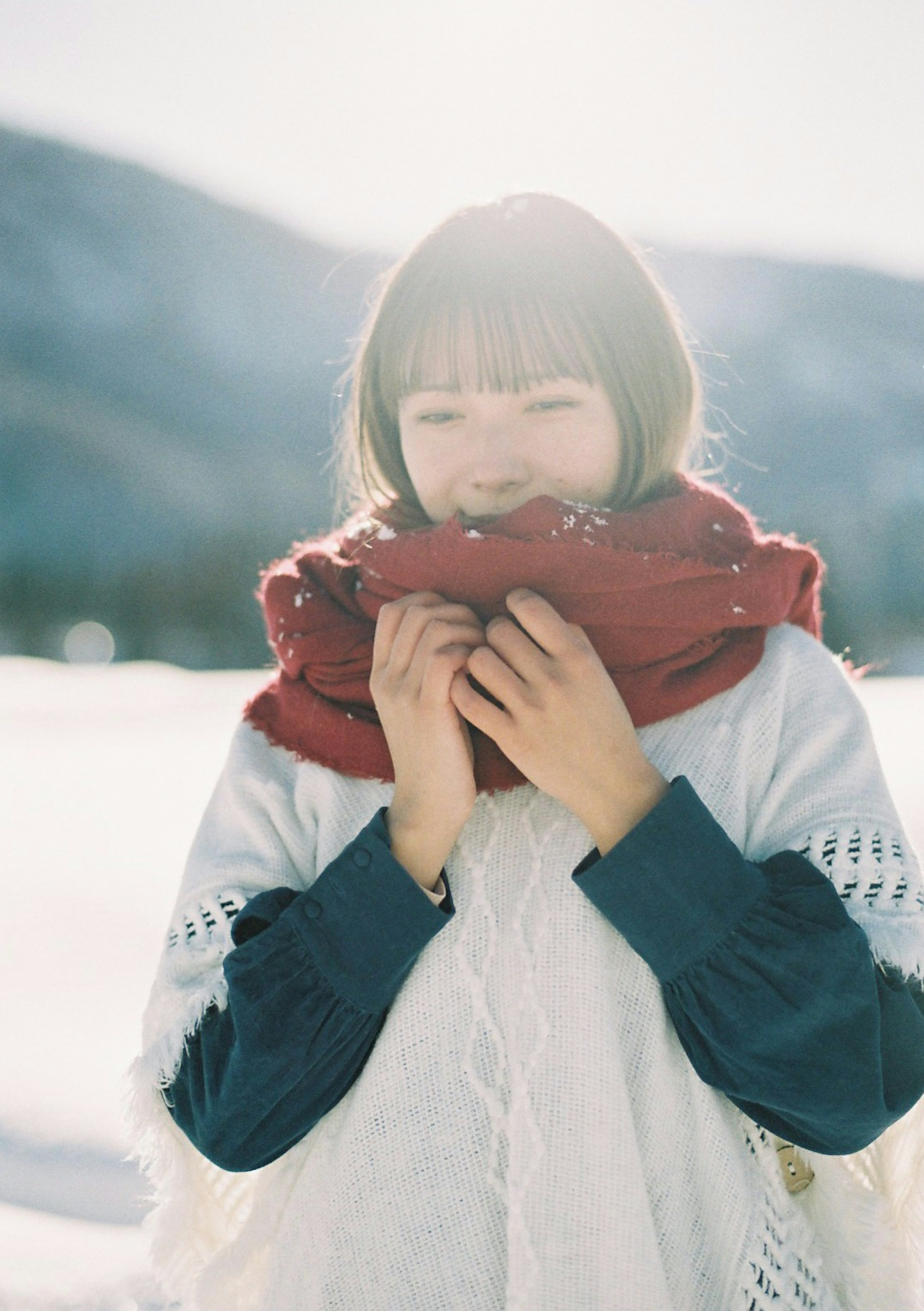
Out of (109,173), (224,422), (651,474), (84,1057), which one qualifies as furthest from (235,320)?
(651,474)

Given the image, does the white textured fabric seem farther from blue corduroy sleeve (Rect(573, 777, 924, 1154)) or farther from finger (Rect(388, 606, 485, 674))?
finger (Rect(388, 606, 485, 674))

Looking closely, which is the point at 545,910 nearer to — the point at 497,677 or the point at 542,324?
the point at 497,677

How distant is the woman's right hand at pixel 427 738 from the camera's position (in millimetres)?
758

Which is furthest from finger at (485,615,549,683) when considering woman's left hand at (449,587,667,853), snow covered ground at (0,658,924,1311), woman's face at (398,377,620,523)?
snow covered ground at (0,658,924,1311)

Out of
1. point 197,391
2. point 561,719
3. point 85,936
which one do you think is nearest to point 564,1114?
point 561,719

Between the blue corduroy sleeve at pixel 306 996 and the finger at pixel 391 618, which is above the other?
the finger at pixel 391 618

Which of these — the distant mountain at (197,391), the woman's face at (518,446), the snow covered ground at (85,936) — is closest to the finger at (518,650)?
the woman's face at (518,446)

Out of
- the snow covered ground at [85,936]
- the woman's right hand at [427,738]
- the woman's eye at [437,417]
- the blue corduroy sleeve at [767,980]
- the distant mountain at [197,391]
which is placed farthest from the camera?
the distant mountain at [197,391]

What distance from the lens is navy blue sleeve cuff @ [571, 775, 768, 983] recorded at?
2.25 ft

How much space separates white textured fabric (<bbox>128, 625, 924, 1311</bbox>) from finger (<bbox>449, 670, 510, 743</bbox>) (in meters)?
0.11

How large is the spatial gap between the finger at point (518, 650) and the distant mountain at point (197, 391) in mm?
7434

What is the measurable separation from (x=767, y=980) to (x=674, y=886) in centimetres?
8

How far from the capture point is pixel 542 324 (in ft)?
2.78

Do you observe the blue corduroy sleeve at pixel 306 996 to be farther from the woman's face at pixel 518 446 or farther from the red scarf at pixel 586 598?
the woman's face at pixel 518 446
